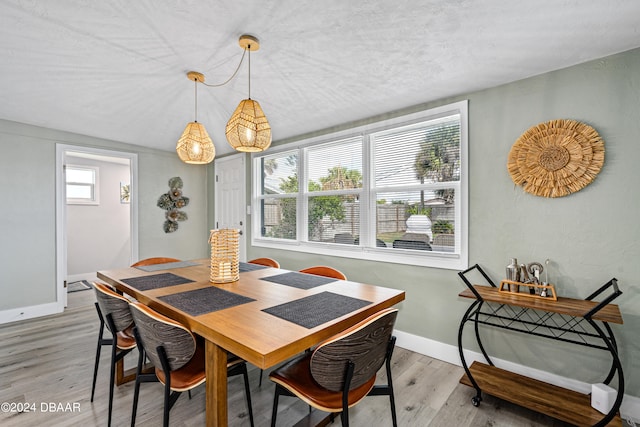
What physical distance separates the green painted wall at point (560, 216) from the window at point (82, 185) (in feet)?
19.4

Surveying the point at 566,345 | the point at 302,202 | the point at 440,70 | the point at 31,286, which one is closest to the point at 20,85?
the point at 31,286

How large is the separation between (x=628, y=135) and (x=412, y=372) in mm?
2212

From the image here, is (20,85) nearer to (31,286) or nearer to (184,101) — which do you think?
A: (184,101)

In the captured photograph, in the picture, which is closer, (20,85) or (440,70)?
(440,70)

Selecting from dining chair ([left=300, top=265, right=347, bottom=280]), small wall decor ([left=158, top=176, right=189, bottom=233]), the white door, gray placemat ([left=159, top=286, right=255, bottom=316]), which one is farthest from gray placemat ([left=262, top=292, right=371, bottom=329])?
small wall decor ([left=158, top=176, right=189, bottom=233])

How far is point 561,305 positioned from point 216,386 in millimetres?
2015

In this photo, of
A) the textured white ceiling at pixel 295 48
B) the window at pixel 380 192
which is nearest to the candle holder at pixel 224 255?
the textured white ceiling at pixel 295 48

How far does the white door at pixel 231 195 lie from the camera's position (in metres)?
4.56

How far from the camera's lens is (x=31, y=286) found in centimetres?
351

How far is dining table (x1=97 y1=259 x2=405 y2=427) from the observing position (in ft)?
3.71

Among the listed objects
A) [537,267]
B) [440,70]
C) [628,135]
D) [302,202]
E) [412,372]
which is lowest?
[412,372]

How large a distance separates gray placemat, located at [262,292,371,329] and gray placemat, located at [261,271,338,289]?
266 millimetres

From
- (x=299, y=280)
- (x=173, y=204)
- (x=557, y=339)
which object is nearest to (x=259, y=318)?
(x=299, y=280)

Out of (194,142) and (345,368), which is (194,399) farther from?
(194,142)
